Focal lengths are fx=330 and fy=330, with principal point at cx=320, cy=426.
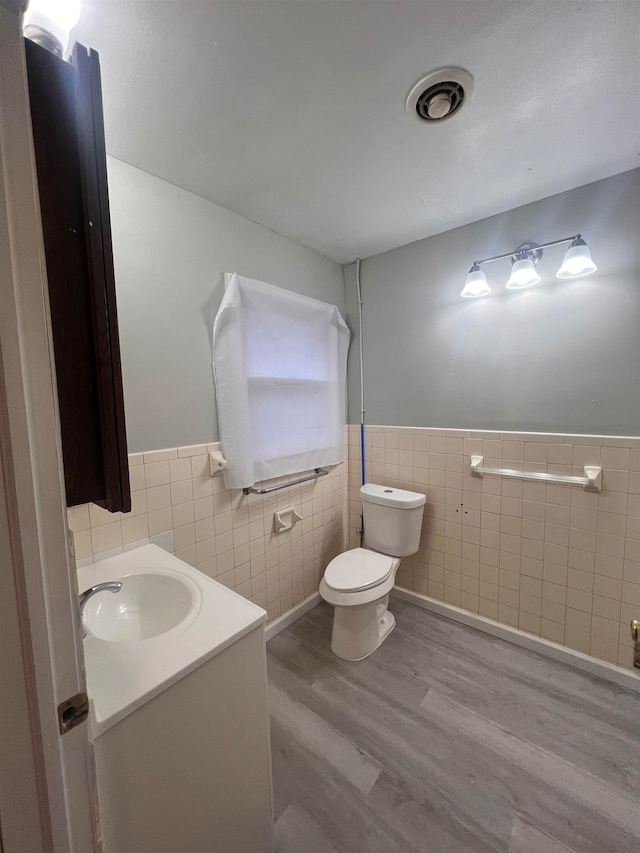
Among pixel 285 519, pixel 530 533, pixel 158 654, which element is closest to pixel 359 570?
pixel 285 519

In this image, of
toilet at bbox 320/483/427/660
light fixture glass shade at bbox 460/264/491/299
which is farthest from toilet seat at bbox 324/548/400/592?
light fixture glass shade at bbox 460/264/491/299

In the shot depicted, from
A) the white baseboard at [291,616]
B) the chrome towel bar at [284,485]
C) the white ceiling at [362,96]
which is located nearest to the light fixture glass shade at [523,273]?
the white ceiling at [362,96]

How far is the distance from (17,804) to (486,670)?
1883mm

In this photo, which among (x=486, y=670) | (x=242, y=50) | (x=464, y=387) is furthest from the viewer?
(x=464, y=387)

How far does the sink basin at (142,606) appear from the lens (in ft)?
3.38

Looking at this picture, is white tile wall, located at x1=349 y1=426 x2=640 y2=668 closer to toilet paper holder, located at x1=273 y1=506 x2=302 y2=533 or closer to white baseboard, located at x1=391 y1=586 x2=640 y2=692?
white baseboard, located at x1=391 y1=586 x2=640 y2=692

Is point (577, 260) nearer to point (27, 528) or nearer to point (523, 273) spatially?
point (523, 273)

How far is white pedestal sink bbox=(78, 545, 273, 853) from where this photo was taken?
67 cm

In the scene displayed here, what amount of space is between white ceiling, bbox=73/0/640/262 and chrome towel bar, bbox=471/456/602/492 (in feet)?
4.29

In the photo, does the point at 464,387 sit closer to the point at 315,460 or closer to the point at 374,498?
the point at 374,498

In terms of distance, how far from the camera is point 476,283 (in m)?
1.69

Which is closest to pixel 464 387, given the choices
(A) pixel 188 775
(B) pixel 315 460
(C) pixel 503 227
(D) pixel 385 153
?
(C) pixel 503 227

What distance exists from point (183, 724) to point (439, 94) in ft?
6.18

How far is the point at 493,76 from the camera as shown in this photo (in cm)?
98
